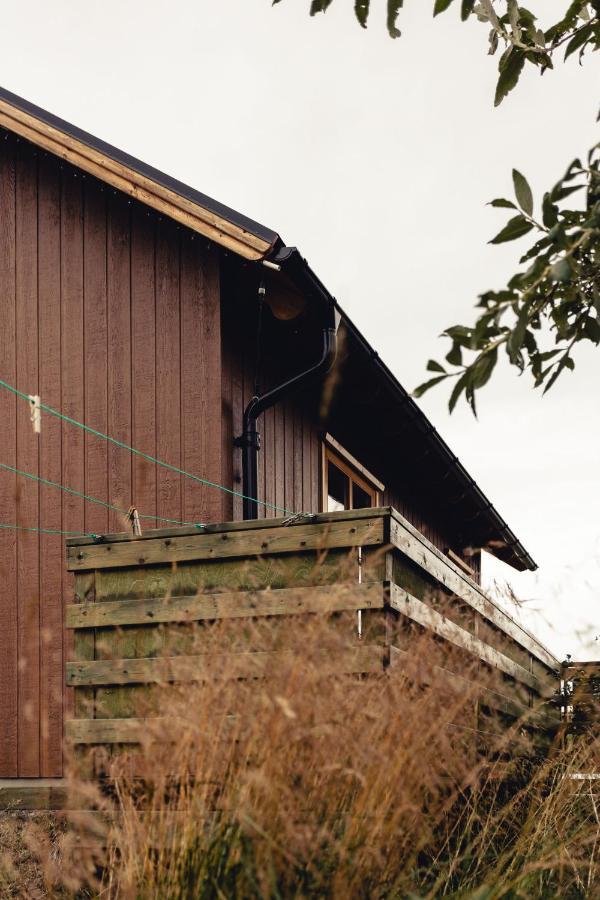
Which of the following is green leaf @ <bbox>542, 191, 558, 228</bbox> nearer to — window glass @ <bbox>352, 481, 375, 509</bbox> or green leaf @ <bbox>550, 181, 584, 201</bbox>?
green leaf @ <bbox>550, 181, 584, 201</bbox>

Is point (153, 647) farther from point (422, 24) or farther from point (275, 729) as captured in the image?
point (422, 24)

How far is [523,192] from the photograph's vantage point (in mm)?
2863

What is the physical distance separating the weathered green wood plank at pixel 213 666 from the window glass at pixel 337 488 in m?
4.66

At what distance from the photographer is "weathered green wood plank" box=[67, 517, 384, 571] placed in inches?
158

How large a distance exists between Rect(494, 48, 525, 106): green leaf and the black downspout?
3.32 metres

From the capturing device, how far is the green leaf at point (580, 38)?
3191mm

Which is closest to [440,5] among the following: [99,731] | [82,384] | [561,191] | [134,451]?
[561,191]

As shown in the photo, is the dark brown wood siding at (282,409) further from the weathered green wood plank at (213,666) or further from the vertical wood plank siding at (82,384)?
the weathered green wood plank at (213,666)

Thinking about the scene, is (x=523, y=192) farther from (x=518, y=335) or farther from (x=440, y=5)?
(x=440, y=5)

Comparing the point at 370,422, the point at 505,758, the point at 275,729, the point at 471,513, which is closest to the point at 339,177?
the point at 471,513

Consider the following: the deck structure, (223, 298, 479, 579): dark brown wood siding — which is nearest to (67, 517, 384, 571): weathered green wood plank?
the deck structure

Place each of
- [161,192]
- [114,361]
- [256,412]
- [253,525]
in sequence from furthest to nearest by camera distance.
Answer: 1. [114,361]
2. [256,412]
3. [161,192]
4. [253,525]

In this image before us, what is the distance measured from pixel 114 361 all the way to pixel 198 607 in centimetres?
281

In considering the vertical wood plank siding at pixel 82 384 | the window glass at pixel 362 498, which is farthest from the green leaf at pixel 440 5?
the window glass at pixel 362 498
